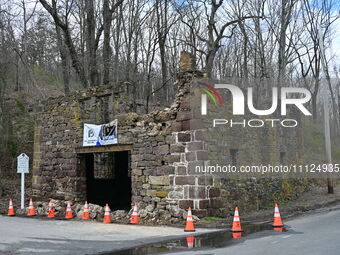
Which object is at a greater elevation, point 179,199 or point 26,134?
point 26,134

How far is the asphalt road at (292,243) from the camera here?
7.25 m

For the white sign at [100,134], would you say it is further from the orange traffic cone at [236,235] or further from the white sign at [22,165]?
the orange traffic cone at [236,235]

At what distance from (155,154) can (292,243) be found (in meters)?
6.21

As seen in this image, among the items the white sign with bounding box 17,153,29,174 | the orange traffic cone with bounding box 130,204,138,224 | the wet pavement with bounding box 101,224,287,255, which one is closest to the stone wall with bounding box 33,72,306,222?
the orange traffic cone with bounding box 130,204,138,224

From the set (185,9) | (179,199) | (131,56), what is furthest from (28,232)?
(185,9)

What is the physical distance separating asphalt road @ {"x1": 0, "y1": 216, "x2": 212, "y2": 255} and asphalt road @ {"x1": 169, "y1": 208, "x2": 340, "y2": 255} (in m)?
2.02

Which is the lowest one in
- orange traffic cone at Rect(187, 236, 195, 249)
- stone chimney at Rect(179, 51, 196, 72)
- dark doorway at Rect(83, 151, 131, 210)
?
orange traffic cone at Rect(187, 236, 195, 249)

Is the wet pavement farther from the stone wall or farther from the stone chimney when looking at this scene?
the stone chimney

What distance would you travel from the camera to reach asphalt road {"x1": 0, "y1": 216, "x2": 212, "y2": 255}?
8789 mm

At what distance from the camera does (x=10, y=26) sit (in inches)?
899

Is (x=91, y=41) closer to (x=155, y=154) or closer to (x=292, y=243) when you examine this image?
(x=155, y=154)

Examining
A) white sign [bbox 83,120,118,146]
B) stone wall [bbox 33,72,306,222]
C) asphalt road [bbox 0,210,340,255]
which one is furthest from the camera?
white sign [bbox 83,120,118,146]

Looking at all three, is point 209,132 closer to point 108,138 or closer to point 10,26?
point 108,138

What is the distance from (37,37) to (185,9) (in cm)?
1000
